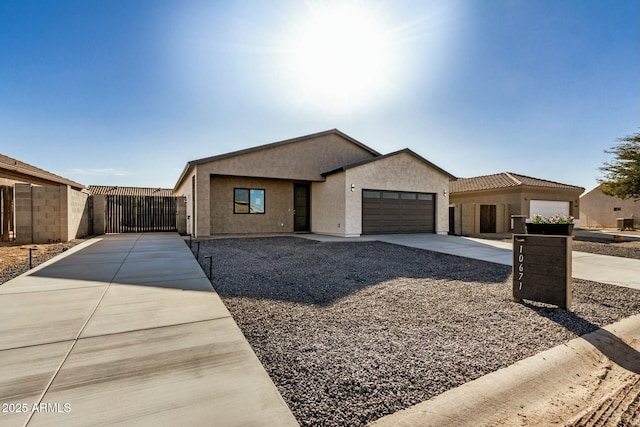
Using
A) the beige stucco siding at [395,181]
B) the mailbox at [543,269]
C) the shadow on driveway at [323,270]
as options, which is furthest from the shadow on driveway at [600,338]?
the beige stucco siding at [395,181]

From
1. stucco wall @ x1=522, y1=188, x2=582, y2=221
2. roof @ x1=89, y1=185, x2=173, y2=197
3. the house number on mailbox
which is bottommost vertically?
the house number on mailbox

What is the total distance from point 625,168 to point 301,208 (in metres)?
17.1

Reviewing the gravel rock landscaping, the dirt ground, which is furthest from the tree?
the dirt ground

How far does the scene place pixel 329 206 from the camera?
14633 mm

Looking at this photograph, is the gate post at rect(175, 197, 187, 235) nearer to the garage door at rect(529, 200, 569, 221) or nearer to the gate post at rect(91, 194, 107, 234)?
the gate post at rect(91, 194, 107, 234)

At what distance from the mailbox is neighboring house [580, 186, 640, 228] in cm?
2873

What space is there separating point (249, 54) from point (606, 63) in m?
11.8

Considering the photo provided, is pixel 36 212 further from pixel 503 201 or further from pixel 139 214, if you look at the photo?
pixel 503 201

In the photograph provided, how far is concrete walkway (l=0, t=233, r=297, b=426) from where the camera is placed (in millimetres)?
1739

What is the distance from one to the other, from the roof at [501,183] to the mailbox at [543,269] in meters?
17.6

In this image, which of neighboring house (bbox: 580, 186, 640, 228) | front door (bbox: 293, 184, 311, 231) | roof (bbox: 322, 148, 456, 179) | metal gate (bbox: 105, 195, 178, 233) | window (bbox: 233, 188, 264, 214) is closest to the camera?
roof (bbox: 322, 148, 456, 179)

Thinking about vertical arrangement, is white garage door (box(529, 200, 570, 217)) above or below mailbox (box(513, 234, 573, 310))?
above

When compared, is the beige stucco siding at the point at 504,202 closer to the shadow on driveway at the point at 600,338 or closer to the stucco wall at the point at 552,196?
the stucco wall at the point at 552,196

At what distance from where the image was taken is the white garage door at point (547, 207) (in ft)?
63.8
